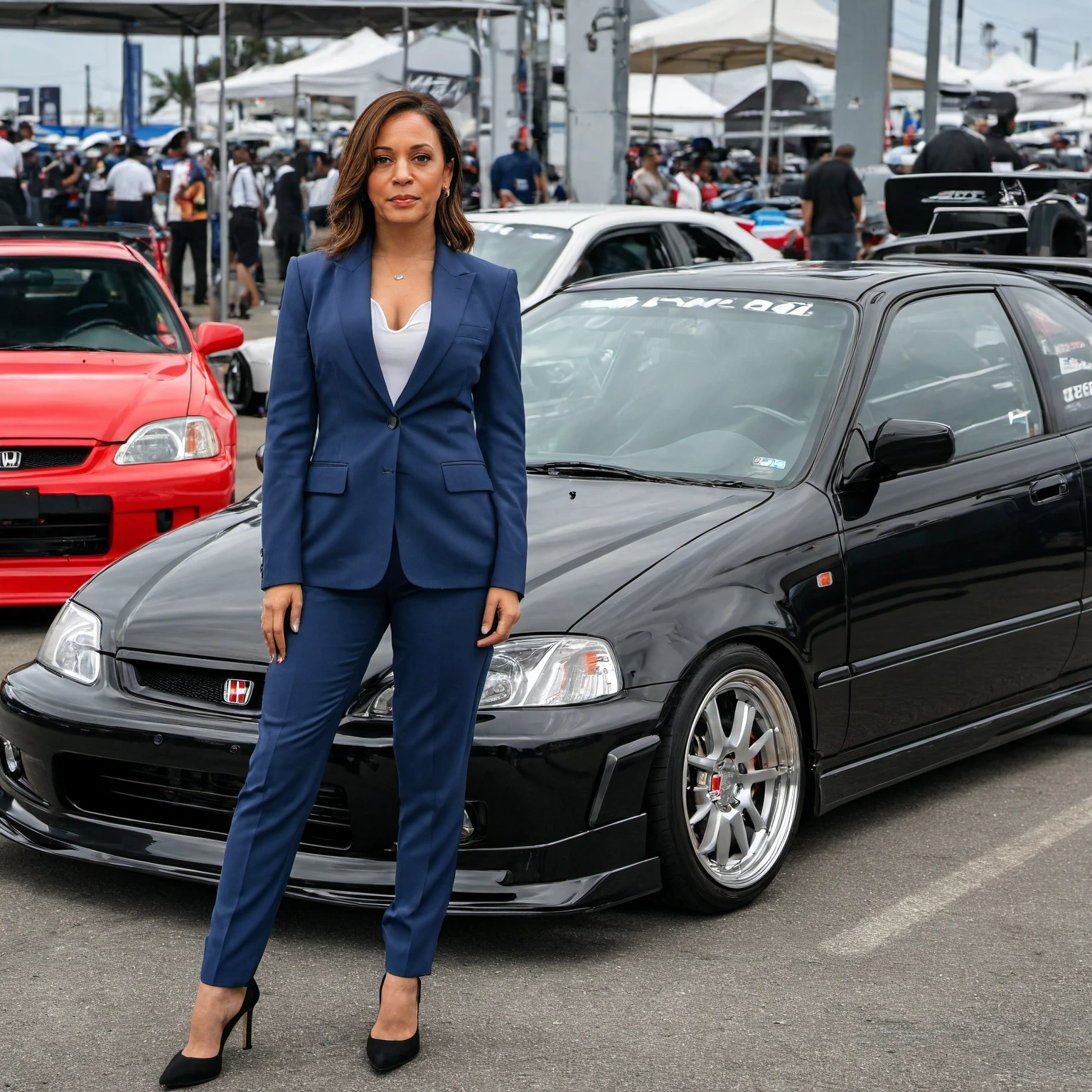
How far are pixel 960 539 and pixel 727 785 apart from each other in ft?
3.64

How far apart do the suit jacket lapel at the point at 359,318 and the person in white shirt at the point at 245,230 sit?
1639 cm

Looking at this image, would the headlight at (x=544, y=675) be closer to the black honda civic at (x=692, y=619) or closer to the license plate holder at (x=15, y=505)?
the black honda civic at (x=692, y=619)

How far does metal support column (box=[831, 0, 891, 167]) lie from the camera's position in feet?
68.3

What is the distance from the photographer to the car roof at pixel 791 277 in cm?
500

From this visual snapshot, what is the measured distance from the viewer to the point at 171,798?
3850 mm

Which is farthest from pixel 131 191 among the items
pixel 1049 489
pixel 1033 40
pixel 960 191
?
pixel 1033 40

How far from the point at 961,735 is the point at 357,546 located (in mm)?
2350

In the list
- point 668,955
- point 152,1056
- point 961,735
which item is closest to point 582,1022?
point 668,955

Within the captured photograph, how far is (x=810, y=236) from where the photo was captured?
16578 millimetres

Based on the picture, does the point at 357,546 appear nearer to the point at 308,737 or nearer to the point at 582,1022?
the point at 308,737

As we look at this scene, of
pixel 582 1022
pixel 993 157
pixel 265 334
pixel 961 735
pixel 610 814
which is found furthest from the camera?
pixel 265 334

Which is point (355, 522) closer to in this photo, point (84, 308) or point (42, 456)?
point (42, 456)

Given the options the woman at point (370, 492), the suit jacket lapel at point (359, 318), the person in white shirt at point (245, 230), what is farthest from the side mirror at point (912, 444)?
the person in white shirt at point (245, 230)

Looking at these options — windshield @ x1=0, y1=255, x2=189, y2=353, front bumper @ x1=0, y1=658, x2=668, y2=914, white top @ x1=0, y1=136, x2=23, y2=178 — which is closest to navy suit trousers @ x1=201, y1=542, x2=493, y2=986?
front bumper @ x1=0, y1=658, x2=668, y2=914
